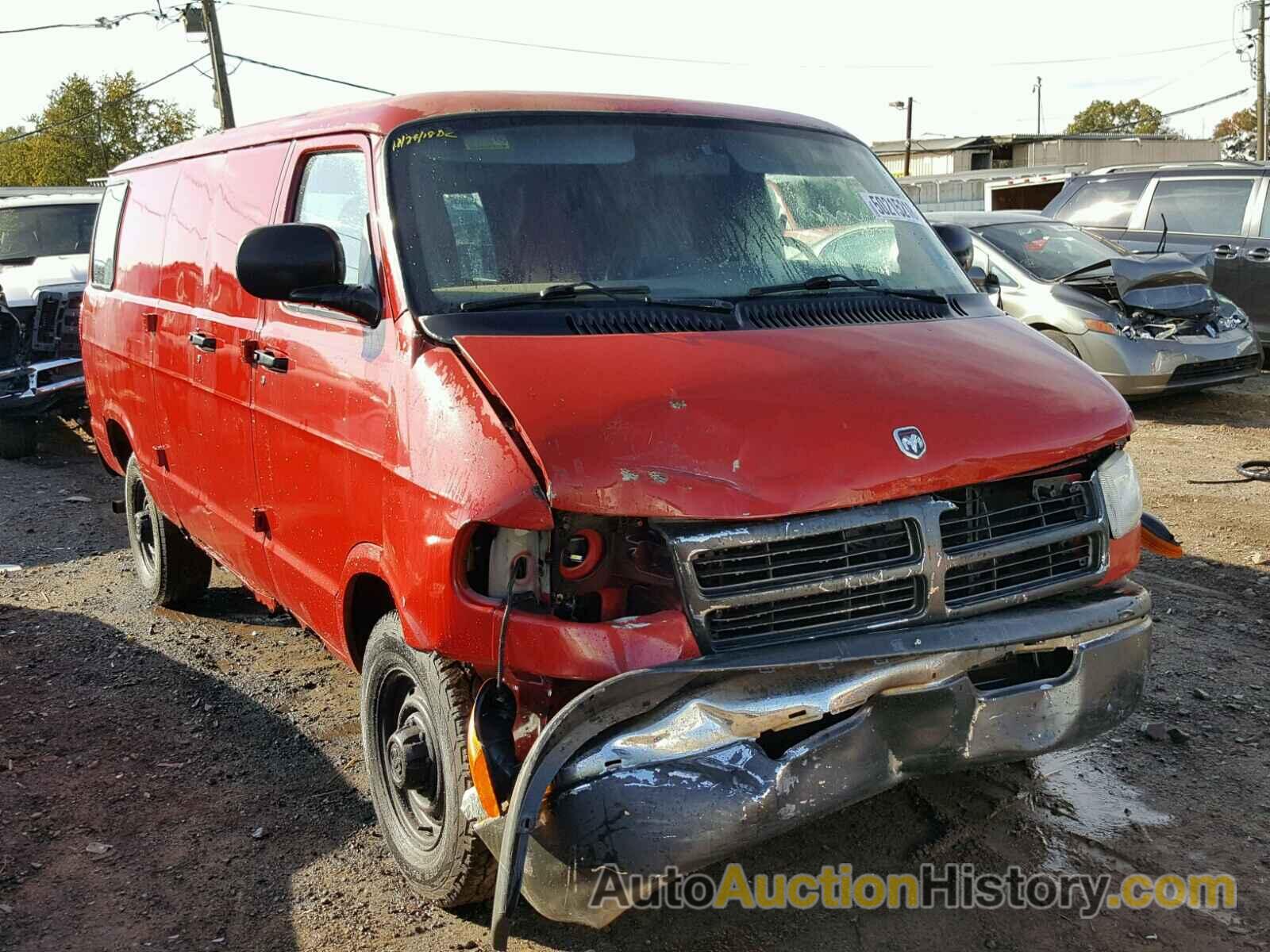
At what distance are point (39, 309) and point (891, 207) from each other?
29.2 ft

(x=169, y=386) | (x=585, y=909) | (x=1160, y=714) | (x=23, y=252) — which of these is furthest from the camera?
(x=23, y=252)

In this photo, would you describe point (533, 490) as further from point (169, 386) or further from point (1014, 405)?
point (169, 386)

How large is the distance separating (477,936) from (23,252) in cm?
1153

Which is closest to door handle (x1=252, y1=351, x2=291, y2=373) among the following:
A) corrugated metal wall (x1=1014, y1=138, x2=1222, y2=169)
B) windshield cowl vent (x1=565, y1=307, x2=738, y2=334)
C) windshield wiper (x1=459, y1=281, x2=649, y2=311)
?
windshield wiper (x1=459, y1=281, x2=649, y2=311)

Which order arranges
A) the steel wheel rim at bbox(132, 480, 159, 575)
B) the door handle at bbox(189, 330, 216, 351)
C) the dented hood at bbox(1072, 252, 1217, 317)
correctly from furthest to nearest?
the dented hood at bbox(1072, 252, 1217, 317)
the steel wheel rim at bbox(132, 480, 159, 575)
the door handle at bbox(189, 330, 216, 351)

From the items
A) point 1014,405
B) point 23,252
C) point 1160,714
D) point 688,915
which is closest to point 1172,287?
point 1160,714

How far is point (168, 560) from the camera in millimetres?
5934

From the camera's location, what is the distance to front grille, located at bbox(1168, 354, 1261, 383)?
9602 mm

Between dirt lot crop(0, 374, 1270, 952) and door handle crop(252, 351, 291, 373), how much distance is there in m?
1.44

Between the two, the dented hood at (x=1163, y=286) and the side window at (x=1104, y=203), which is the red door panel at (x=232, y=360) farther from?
the side window at (x=1104, y=203)

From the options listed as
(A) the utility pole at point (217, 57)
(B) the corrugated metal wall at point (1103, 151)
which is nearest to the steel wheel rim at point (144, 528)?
(A) the utility pole at point (217, 57)

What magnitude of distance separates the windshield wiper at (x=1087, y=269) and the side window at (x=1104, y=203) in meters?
2.44

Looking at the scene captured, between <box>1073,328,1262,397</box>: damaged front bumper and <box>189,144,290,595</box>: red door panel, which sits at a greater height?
<box>189,144,290,595</box>: red door panel

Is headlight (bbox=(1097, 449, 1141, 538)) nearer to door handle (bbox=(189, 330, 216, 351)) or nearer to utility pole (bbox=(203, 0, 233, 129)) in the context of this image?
door handle (bbox=(189, 330, 216, 351))
